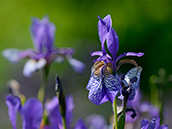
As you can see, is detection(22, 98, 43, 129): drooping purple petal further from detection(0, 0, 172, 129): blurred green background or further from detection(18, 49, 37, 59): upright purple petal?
detection(0, 0, 172, 129): blurred green background

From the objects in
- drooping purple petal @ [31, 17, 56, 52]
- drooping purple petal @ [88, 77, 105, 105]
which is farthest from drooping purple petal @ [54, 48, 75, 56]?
drooping purple petal @ [88, 77, 105, 105]

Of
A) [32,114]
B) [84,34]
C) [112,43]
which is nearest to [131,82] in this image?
[112,43]

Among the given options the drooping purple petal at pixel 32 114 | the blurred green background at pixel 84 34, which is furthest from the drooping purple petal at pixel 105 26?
the blurred green background at pixel 84 34

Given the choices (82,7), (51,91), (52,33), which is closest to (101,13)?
(82,7)

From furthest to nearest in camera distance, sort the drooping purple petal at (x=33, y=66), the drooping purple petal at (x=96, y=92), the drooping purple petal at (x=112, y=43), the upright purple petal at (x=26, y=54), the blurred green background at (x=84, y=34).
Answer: the blurred green background at (x=84, y=34) → the upright purple petal at (x=26, y=54) → the drooping purple petal at (x=33, y=66) → the drooping purple petal at (x=112, y=43) → the drooping purple petal at (x=96, y=92)

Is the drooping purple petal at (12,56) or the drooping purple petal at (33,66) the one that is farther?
the drooping purple petal at (12,56)

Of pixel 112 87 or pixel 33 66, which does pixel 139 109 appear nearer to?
pixel 33 66

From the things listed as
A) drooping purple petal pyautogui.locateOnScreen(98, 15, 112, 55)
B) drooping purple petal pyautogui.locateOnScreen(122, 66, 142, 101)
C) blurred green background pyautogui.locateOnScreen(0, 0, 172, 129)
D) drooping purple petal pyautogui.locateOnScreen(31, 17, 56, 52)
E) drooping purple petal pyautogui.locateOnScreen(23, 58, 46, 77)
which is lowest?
blurred green background pyautogui.locateOnScreen(0, 0, 172, 129)

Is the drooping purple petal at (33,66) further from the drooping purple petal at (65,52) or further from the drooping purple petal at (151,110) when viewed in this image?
the drooping purple petal at (151,110)

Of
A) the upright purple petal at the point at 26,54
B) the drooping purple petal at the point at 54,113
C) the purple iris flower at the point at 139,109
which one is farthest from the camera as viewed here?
the upright purple petal at the point at 26,54
